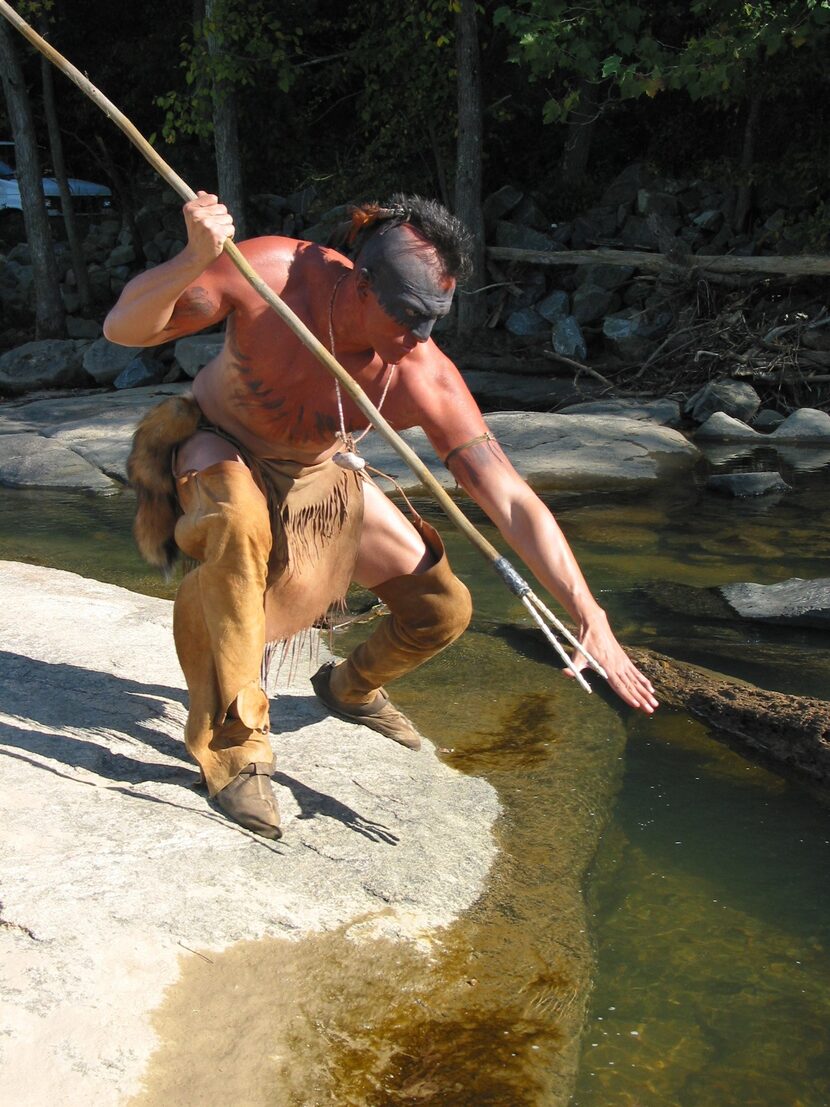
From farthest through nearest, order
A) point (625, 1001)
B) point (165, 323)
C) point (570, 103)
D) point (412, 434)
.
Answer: point (570, 103) < point (412, 434) < point (165, 323) < point (625, 1001)

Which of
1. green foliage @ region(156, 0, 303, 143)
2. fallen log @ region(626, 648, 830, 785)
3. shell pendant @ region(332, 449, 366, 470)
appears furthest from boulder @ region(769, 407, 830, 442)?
shell pendant @ region(332, 449, 366, 470)

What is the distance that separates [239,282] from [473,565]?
10.5ft

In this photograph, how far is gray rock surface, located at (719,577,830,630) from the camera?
4910 mm

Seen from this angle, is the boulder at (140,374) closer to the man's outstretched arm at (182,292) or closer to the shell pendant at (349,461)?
the man's outstretched arm at (182,292)

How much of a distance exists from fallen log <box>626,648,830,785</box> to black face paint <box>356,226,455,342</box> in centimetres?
175

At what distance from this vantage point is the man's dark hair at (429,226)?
9.46 ft

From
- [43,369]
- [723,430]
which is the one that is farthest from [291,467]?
[43,369]

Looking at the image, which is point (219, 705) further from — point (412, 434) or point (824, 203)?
point (824, 203)

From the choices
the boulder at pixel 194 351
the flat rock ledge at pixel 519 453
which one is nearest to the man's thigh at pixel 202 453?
the flat rock ledge at pixel 519 453

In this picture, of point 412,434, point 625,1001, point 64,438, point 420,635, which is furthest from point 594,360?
point 625,1001

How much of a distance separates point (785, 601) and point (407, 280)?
286 centimetres

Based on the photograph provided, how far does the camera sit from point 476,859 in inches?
117

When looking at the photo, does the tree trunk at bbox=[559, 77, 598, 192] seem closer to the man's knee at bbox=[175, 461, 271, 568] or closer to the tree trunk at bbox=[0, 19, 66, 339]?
the tree trunk at bbox=[0, 19, 66, 339]

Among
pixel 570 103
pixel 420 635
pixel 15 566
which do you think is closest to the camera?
pixel 420 635
